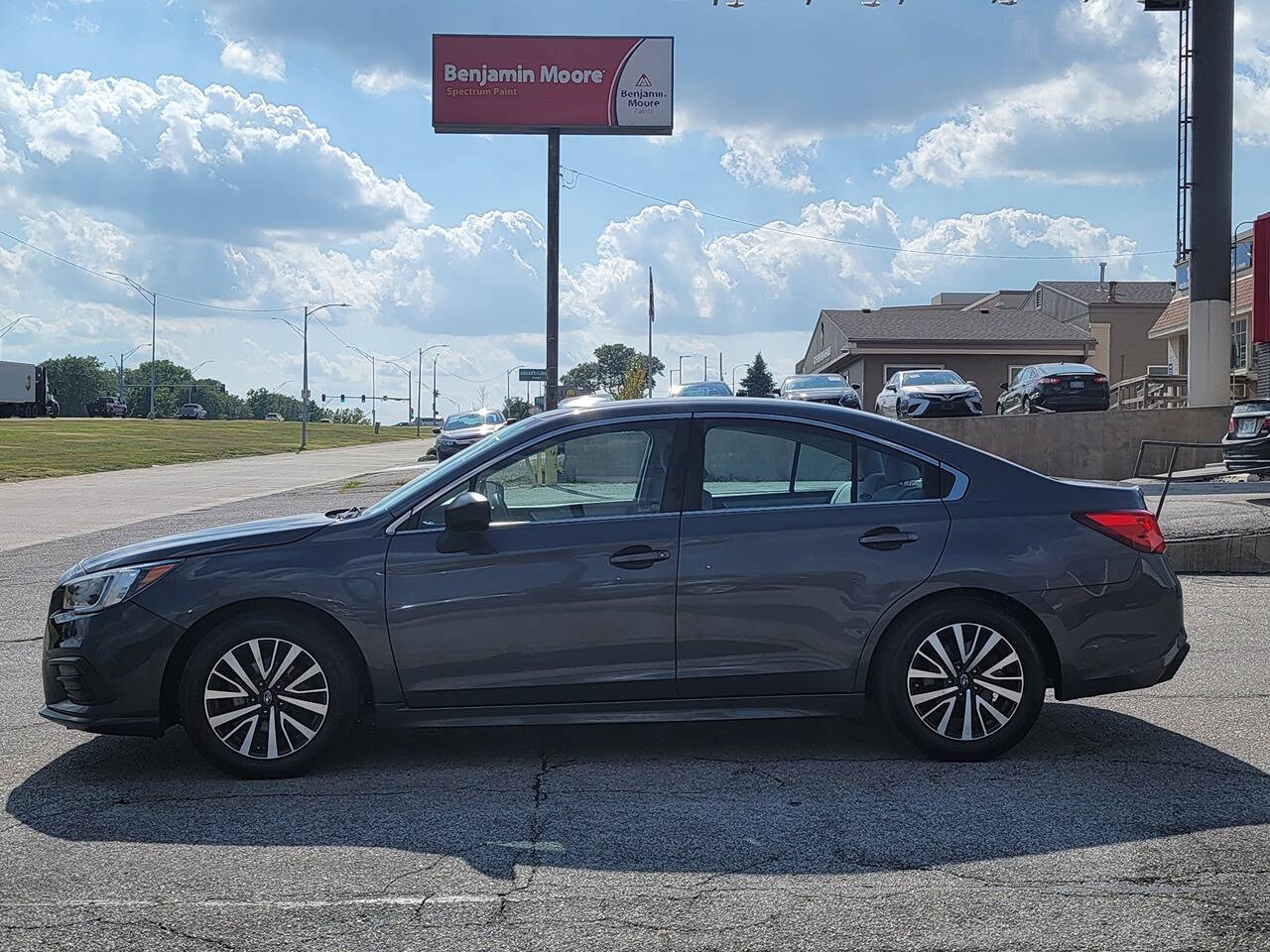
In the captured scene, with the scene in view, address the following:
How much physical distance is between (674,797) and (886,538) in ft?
4.81

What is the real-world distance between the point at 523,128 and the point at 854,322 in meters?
20.9

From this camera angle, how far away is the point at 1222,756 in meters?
5.98

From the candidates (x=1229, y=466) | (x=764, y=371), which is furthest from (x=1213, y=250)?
(x=764, y=371)

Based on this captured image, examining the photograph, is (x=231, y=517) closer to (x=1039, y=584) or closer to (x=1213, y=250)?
(x=1039, y=584)

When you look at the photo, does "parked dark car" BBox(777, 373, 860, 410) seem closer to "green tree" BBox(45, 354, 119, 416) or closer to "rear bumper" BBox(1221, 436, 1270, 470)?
"rear bumper" BBox(1221, 436, 1270, 470)

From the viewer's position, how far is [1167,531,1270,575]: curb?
1287cm

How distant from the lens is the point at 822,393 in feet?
103

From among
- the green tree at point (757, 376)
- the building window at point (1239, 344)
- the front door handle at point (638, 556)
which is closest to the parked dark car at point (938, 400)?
the building window at point (1239, 344)

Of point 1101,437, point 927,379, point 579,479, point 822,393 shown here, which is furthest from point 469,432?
point 579,479

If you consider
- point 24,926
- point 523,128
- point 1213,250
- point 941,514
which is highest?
point 523,128

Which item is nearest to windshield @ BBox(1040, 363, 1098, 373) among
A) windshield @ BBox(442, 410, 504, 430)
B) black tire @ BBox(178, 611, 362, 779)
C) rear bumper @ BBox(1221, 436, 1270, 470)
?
rear bumper @ BBox(1221, 436, 1270, 470)

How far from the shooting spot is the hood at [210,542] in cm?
566

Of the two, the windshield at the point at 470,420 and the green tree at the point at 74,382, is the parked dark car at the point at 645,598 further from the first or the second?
the green tree at the point at 74,382

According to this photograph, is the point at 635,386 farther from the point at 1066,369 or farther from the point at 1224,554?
the point at 1224,554
